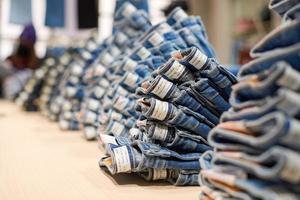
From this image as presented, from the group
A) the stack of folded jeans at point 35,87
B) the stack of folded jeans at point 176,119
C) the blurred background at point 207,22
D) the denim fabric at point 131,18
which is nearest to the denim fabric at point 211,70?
the stack of folded jeans at point 176,119

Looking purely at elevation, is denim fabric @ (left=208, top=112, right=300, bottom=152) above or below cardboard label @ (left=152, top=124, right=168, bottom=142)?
above

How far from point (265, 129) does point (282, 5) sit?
0.12m

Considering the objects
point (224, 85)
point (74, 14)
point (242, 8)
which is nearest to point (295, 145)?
point (224, 85)

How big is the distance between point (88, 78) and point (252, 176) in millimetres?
712

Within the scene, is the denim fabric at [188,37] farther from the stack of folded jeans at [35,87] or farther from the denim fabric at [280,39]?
the stack of folded jeans at [35,87]

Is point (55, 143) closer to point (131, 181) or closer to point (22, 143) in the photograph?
point (22, 143)

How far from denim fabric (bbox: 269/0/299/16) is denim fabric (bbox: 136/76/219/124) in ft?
0.61

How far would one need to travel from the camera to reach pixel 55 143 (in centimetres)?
92

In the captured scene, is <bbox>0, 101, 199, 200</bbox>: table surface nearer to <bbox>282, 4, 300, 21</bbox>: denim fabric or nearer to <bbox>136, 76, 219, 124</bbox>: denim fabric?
<bbox>136, 76, 219, 124</bbox>: denim fabric

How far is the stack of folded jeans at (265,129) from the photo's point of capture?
341mm

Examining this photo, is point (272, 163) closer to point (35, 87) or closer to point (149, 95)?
point (149, 95)

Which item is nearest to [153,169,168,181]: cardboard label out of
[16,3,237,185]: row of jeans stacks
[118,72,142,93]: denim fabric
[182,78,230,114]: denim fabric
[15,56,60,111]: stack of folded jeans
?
[16,3,237,185]: row of jeans stacks

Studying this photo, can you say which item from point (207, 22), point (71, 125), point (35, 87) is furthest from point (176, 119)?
point (207, 22)

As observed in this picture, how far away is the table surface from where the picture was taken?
1.79 feet
